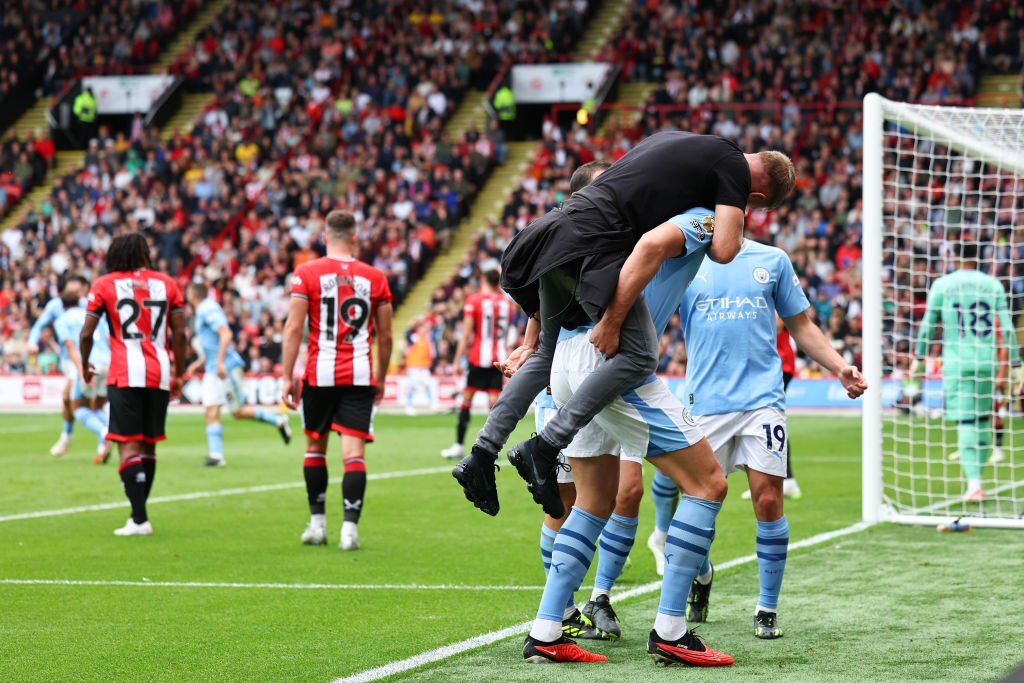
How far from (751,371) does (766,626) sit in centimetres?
119

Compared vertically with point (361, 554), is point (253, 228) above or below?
above

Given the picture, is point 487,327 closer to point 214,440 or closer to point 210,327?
point 210,327

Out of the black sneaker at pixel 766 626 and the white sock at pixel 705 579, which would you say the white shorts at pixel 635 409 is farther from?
the white sock at pixel 705 579

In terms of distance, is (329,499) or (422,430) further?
(422,430)

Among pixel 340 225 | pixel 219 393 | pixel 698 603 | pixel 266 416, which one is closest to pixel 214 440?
pixel 219 393

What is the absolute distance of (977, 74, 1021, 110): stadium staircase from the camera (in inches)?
1145

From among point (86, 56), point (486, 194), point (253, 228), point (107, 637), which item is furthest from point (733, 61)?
point (107, 637)

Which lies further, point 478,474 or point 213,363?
point 213,363

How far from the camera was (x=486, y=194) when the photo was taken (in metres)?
33.8

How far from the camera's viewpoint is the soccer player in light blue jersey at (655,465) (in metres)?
5.32

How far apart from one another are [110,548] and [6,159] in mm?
31214

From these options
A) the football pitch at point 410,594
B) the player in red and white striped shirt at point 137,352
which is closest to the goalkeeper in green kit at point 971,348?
the football pitch at point 410,594

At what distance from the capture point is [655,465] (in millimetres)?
5535

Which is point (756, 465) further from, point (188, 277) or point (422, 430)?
point (188, 277)
